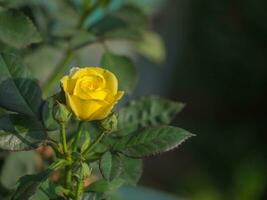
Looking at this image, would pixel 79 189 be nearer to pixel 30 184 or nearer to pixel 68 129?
pixel 30 184

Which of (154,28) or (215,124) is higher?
(154,28)

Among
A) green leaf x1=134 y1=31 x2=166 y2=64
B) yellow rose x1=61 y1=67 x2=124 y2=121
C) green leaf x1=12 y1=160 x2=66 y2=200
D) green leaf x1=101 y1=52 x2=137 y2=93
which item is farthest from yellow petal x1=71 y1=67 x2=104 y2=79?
green leaf x1=134 y1=31 x2=166 y2=64

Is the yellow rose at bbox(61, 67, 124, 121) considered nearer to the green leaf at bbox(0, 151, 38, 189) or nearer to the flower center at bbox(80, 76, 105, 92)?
the flower center at bbox(80, 76, 105, 92)

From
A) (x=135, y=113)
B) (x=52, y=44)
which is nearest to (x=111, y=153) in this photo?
(x=135, y=113)

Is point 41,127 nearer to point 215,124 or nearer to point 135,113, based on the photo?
point 135,113

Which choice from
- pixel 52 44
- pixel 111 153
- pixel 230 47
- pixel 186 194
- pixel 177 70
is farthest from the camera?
pixel 177 70

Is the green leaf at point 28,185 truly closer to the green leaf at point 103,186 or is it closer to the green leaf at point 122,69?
the green leaf at point 103,186
